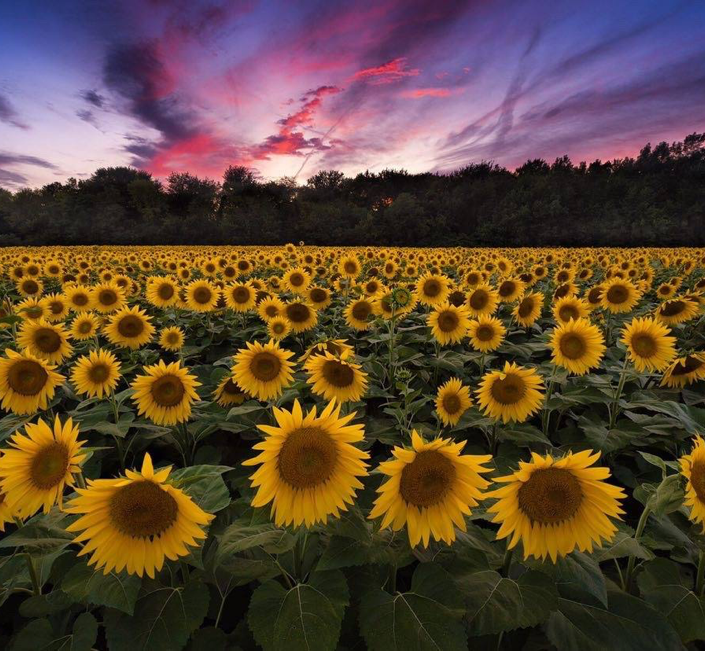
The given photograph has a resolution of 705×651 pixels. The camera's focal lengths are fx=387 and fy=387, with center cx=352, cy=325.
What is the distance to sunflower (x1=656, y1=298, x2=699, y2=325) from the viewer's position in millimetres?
4938

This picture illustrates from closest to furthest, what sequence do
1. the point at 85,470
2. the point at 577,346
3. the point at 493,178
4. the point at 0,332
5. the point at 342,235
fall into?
the point at 85,470 → the point at 577,346 → the point at 0,332 → the point at 342,235 → the point at 493,178

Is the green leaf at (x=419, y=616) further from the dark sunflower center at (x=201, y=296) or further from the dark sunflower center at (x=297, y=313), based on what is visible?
the dark sunflower center at (x=201, y=296)

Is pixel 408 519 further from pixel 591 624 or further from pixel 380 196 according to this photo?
pixel 380 196

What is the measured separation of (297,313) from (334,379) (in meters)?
2.23

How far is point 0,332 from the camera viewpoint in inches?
213

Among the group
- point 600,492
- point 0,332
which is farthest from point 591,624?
point 0,332

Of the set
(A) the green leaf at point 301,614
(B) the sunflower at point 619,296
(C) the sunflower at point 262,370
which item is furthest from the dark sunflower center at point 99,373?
(B) the sunflower at point 619,296

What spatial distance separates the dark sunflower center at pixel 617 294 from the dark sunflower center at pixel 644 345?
8.19 feet

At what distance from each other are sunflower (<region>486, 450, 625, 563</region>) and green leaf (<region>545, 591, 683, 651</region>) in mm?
275

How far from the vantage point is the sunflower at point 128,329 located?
15.7 feet

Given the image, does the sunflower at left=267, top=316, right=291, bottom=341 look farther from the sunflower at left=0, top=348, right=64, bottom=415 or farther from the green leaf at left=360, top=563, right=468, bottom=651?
the green leaf at left=360, top=563, right=468, bottom=651

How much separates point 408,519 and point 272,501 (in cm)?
63

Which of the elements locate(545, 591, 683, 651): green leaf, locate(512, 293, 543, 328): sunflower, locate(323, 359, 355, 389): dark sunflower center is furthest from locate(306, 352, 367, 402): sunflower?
locate(512, 293, 543, 328): sunflower

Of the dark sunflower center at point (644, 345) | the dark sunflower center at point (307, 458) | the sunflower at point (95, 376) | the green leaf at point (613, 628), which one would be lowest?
the green leaf at point (613, 628)
